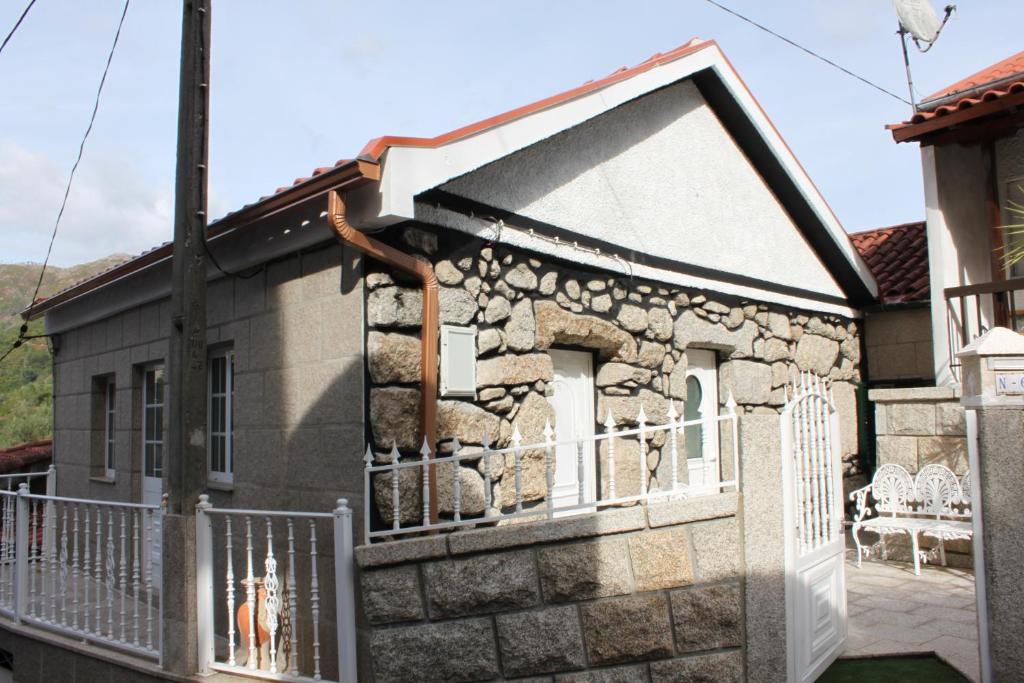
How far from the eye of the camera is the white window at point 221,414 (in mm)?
6242

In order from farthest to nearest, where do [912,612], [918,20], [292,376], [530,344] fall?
1. [918,20]
2. [912,612]
3. [530,344]
4. [292,376]

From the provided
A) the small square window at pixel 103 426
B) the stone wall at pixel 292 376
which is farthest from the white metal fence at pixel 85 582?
the small square window at pixel 103 426

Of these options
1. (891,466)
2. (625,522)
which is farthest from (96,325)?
(891,466)

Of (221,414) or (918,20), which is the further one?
(918,20)

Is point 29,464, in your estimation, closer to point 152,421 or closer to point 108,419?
point 108,419

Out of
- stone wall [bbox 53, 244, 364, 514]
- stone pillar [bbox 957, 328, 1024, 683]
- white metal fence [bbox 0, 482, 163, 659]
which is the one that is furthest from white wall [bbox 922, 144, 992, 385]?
white metal fence [bbox 0, 482, 163, 659]

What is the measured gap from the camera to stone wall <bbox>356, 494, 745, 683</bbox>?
3.82 meters

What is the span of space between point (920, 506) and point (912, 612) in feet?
7.48

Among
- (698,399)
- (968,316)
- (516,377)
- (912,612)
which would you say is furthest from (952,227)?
(516,377)

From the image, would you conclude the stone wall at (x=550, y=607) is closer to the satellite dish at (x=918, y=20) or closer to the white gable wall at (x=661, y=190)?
the white gable wall at (x=661, y=190)

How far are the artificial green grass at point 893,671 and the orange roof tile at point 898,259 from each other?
5.84 meters

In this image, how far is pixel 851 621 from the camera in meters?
5.61

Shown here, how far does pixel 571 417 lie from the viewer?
6.34m

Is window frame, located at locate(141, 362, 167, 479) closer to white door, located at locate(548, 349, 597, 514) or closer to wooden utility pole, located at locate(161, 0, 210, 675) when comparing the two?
wooden utility pole, located at locate(161, 0, 210, 675)
